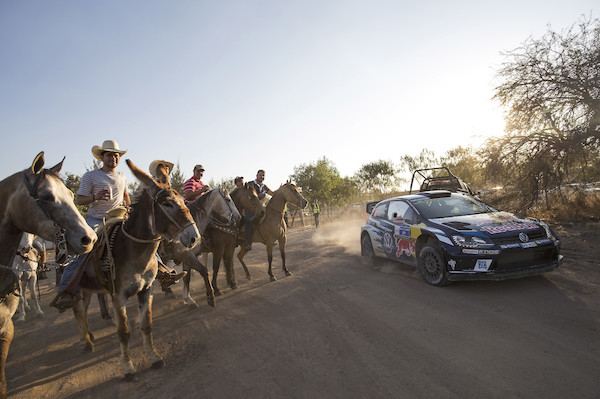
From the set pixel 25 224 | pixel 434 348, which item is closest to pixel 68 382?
pixel 25 224

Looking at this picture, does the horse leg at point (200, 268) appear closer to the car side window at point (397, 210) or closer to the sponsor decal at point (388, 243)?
the sponsor decal at point (388, 243)

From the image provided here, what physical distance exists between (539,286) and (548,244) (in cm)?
76

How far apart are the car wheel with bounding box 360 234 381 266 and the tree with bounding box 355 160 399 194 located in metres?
36.8

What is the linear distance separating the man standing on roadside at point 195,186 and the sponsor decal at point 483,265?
5762 mm

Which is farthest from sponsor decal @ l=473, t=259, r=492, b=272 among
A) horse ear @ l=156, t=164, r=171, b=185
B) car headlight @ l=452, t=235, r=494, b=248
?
horse ear @ l=156, t=164, r=171, b=185

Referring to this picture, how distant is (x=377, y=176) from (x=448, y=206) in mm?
39606

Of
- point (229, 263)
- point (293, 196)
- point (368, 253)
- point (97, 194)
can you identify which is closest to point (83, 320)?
point (97, 194)

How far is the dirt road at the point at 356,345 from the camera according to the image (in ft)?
10.4

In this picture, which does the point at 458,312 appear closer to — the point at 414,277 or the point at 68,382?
the point at 414,277

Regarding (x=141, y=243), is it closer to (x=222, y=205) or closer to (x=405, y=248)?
(x=222, y=205)

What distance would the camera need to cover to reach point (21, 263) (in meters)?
7.45

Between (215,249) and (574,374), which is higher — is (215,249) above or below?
above

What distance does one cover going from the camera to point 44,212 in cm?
284

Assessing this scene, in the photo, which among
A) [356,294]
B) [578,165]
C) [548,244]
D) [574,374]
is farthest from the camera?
[578,165]
